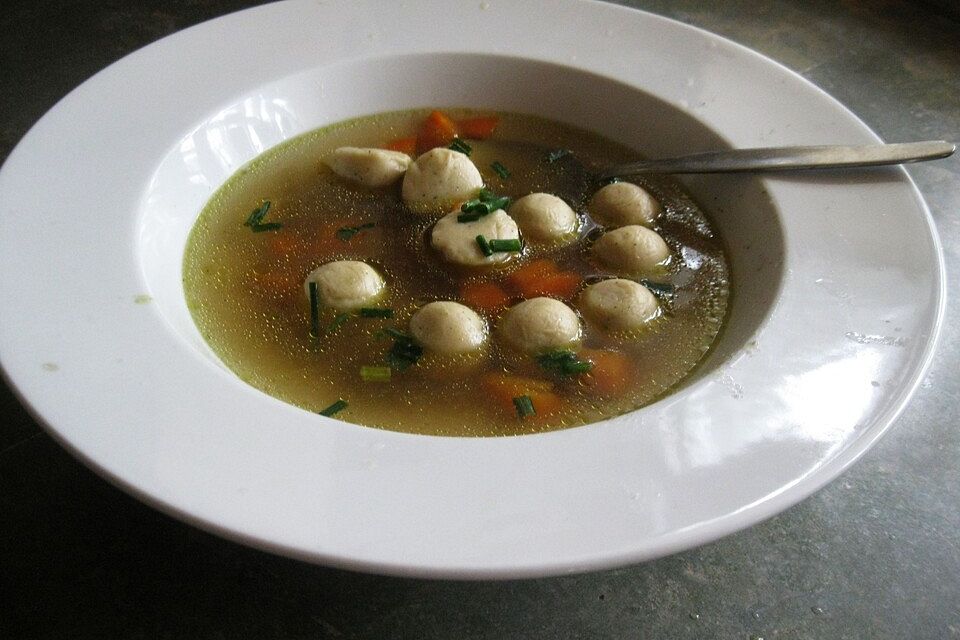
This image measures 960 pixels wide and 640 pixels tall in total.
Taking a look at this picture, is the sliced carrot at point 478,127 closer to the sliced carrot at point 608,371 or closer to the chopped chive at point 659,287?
the chopped chive at point 659,287

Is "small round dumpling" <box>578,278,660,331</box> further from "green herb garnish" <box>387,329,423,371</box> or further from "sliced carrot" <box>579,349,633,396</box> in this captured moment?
"green herb garnish" <box>387,329,423,371</box>

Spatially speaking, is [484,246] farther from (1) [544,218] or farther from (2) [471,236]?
(1) [544,218]

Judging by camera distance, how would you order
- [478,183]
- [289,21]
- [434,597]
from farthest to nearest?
[289,21], [478,183], [434,597]

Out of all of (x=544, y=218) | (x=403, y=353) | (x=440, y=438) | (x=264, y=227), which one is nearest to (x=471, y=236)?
(x=544, y=218)

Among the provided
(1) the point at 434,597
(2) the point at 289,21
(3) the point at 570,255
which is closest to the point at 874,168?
(3) the point at 570,255

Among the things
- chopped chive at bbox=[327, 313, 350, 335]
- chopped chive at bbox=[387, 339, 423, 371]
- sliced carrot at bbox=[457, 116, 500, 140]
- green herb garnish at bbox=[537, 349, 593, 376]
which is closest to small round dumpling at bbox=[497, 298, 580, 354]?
green herb garnish at bbox=[537, 349, 593, 376]

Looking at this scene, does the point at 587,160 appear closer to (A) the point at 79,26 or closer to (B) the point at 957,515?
(B) the point at 957,515
